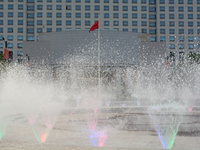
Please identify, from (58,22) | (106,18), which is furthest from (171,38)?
(58,22)

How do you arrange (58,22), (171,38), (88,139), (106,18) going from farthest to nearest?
(171,38), (106,18), (58,22), (88,139)

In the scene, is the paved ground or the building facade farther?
the building facade

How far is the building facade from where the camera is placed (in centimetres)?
6444

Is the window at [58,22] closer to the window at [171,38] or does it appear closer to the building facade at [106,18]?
the building facade at [106,18]

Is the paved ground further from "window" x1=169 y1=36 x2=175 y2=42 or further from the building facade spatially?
"window" x1=169 y1=36 x2=175 y2=42

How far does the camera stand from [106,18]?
65.3m

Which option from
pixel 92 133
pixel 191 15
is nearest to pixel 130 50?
pixel 191 15

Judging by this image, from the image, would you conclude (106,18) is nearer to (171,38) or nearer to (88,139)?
(171,38)

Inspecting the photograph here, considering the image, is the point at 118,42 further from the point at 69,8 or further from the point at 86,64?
the point at 69,8

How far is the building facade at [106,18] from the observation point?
64.4m

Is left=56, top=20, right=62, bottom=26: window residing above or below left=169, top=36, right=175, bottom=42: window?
above

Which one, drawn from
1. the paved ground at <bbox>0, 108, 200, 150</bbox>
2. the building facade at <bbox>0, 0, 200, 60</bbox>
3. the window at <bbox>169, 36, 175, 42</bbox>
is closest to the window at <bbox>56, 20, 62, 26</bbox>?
the building facade at <bbox>0, 0, 200, 60</bbox>

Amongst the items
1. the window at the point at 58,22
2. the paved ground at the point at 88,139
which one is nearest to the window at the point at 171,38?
the window at the point at 58,22

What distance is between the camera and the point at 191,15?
68.7 metres
